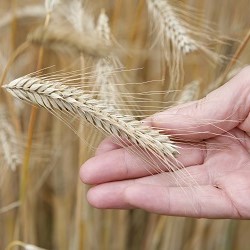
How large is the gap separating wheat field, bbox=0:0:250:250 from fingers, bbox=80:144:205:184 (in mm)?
24

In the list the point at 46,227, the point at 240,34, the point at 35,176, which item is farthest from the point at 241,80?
the point at 46,227

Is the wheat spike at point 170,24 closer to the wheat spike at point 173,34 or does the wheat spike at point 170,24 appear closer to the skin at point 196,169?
the wheat spike at point 173,34

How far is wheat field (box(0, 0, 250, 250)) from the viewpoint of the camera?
1528mm

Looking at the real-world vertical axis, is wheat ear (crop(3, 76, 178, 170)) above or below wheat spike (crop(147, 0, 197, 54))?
below

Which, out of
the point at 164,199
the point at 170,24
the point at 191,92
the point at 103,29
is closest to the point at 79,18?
the point at 103,29

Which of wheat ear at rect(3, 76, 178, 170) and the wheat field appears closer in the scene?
wheat ear at rect(3, 76, 178, 170)

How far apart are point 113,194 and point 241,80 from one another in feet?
1.43

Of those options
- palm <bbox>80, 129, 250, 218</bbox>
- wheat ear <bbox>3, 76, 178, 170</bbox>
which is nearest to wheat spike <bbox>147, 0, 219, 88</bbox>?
palm <bbox>80, 129, 250, 218</bbox>

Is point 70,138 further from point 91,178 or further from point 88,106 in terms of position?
point 88,106

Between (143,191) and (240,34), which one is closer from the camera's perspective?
(143,191)

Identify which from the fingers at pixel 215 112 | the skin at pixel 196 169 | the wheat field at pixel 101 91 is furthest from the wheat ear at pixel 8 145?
the fingers at pixel 215 112

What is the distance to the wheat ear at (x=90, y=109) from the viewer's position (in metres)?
1.20

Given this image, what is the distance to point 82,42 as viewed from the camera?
1.37m

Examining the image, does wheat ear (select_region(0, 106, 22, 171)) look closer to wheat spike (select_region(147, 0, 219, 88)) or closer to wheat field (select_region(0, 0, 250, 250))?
wheat field (select_region(0, 0, 250, 250))
